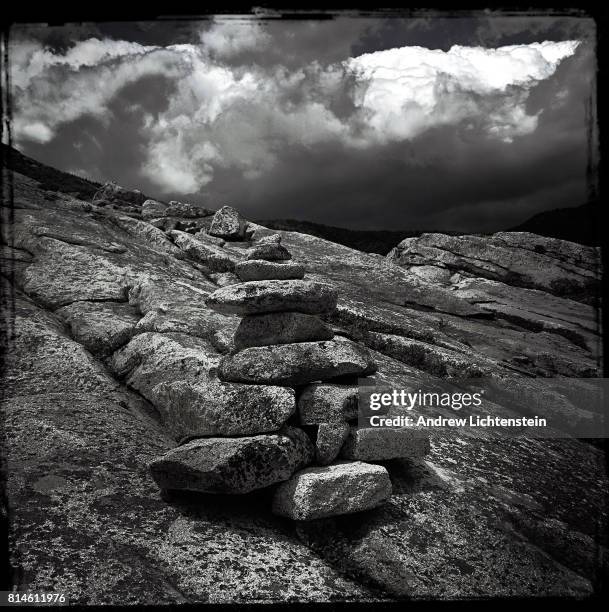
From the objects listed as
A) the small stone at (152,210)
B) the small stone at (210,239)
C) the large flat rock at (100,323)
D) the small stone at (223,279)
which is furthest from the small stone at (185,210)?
the large flat rock at (100,323)

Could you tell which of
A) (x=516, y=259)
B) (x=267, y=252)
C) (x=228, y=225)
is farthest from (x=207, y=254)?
(x=516, y=259)

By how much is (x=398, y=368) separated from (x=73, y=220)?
20.0m

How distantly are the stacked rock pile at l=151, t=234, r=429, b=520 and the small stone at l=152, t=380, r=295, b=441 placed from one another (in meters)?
0.04

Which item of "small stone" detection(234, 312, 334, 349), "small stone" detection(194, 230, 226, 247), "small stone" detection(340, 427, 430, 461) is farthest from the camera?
"small stone" detection(194, 230, 226, 247)

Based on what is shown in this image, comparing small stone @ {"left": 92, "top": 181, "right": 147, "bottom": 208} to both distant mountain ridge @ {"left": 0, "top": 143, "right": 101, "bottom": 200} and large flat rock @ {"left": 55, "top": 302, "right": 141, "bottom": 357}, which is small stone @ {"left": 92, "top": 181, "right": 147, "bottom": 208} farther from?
large flat rock @ {"left": 55, "top": 302, "right": 141, "bottom": 357}

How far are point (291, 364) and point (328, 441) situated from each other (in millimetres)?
1870

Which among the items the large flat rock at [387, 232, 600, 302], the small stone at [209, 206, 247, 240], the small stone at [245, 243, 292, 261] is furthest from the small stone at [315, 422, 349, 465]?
the large flat rock at [387, 232, 600, 302]

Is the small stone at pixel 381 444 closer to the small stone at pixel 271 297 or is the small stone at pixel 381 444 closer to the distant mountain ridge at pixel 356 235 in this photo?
the small stone at pixel 271 297

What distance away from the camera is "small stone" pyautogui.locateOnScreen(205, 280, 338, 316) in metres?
9.63

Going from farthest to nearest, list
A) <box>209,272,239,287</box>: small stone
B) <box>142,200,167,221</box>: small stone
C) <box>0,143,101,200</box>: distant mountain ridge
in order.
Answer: <box>0,143,101,200</box>: distant mountain ridge < <box>142,200,167,221</box>: small stone < <box>209,272,239,287</box>: small stone

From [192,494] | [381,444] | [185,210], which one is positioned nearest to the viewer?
[192,494]

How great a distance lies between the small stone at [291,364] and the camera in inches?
367

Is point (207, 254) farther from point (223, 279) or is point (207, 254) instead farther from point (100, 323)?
point (100, 323)

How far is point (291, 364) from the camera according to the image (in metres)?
9.41
